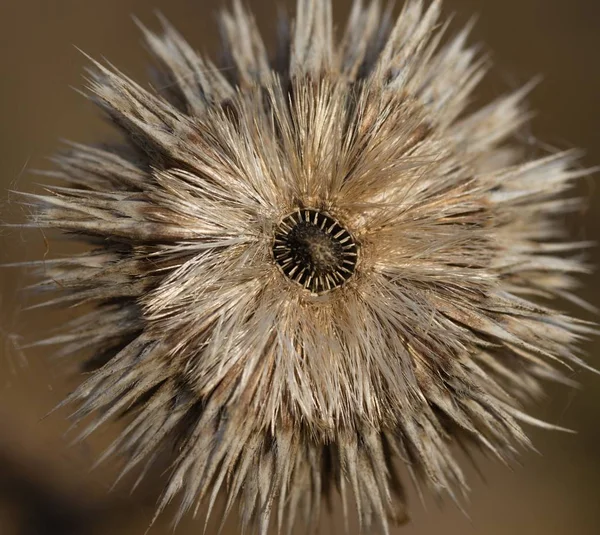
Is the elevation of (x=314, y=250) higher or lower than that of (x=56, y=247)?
higher

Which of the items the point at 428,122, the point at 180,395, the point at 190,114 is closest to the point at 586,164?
the point at 428,122

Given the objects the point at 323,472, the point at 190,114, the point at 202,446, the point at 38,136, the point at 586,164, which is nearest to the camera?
the point at 202,446

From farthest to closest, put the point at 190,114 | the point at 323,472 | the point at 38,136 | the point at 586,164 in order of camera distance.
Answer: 1. the point at 586,164
2. the point at 38,136
3. the point at 323,472
4. the point at 190,114

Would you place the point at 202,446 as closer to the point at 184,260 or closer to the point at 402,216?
the point at 184,260

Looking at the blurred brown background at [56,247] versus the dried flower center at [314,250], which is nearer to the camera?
the dried flower center at [314,250]

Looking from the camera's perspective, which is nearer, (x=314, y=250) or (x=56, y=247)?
(x=314, y=250)
